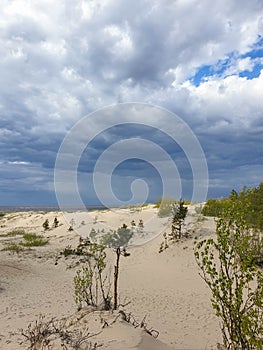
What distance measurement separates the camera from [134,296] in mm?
10078

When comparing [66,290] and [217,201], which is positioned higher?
[217,201]

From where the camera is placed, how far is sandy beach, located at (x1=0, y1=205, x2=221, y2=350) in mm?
5477

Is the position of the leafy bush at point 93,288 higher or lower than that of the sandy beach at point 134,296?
higher

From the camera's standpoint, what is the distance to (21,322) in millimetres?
7258

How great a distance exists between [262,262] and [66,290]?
8272 mm

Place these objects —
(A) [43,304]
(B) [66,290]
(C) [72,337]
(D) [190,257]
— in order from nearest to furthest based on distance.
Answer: (C) [72,337], (A) [43,304], (B) [66,290], (D) [190,257]

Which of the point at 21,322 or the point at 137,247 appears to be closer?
the point at 21,322

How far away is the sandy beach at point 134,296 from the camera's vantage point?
548 cm

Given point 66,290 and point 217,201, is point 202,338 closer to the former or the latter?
point 66,290

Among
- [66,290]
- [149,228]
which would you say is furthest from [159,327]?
[149,228]

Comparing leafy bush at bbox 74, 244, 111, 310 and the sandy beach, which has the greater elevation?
leafy bush at bbox 74, 244, 111, 310

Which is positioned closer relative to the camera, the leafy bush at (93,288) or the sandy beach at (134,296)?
the sandy beach at (134,296)

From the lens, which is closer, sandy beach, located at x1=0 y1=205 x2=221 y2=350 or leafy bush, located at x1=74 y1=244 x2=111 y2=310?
sandy beach, located at x1=0 y1=205 x2=221 y2=350

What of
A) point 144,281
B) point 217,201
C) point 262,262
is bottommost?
point 144,281
